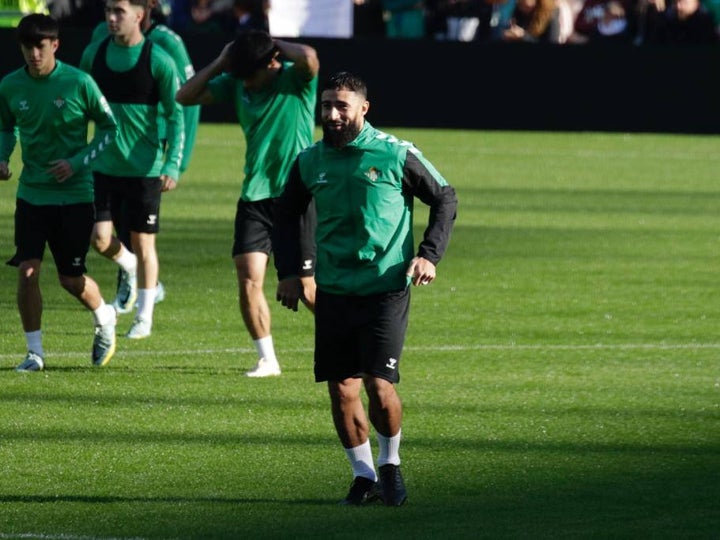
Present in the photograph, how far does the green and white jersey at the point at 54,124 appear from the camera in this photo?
1116cm

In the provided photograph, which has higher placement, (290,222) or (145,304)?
(290,222)

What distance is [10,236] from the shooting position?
18.1 m

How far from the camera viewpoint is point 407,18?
3256cm

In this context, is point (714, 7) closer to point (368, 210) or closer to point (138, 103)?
point (138, 103)

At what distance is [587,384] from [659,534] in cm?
358

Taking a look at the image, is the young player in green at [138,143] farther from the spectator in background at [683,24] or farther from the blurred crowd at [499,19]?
the spectator in background at [683,24]

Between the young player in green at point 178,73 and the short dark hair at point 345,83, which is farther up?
the short dark hair at point 345,83

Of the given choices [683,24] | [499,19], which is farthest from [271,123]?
[499,19]

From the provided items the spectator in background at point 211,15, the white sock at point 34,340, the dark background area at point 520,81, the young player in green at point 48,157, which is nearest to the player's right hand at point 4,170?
the young player in green at point 48,157

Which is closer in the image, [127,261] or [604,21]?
[127,261]

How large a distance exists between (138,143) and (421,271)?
5821mm

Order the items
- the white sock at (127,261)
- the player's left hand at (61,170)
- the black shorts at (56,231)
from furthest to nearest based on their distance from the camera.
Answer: the white sock at (127,261) → the black shorts at (56,231) → the player's left hand at (61,170)

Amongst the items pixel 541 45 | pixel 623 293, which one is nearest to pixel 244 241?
pixel 623 293

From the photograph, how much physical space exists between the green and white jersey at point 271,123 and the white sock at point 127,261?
2.61m
